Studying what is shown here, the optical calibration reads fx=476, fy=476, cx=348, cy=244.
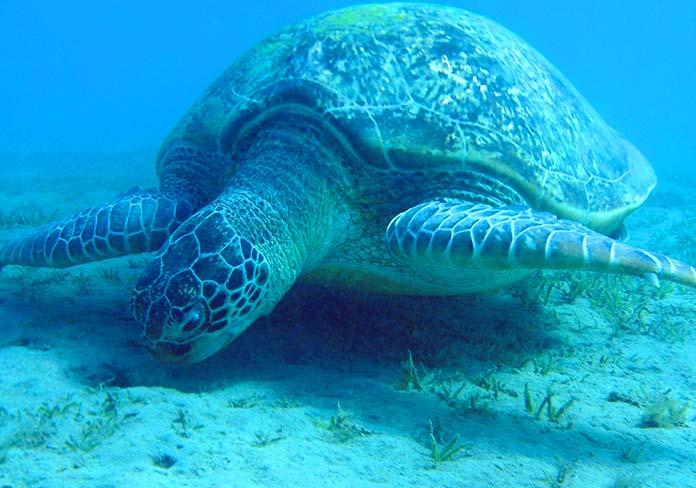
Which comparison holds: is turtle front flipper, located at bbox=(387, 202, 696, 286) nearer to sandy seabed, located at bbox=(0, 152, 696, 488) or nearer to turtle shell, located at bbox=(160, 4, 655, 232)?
turtle shell, located at bbox=(160, 4, 655, 232)

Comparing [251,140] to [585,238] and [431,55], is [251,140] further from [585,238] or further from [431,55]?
[585,238]

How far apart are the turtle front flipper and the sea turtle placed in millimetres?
11

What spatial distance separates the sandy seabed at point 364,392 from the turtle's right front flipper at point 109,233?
15.9 inches

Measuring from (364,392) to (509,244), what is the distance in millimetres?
1103

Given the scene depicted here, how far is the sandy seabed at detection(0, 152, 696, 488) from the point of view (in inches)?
73.9

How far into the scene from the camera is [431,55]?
346 cm

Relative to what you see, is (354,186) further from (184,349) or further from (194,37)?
(194,37)

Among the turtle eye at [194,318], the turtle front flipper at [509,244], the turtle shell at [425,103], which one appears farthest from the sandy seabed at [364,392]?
the turtle shell at [425,103]

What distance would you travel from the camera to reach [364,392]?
2574 millimetres

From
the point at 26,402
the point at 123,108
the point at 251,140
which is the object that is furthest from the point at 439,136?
the point at 123,108

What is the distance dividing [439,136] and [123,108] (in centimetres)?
7670

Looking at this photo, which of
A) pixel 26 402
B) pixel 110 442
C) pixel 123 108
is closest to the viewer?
pixel 110 442

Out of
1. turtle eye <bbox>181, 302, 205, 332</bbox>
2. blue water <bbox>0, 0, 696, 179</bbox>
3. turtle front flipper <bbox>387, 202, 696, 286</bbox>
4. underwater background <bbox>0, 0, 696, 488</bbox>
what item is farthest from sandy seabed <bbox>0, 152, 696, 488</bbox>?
blue water <bbox>0, 0, 696, 179</bbox>

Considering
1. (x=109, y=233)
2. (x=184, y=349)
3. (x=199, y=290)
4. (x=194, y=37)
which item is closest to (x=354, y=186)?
(x=199, y=290)
